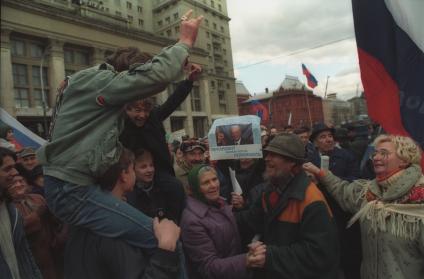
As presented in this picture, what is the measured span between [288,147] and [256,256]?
2.52 ft

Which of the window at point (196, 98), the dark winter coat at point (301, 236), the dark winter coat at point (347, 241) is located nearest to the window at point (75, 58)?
the window at point (196, 98)

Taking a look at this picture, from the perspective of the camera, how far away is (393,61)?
2.90 meters

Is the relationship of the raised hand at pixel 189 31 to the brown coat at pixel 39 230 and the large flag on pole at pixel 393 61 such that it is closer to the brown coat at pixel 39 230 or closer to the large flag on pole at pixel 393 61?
the large flag on pole at pixel 393 61

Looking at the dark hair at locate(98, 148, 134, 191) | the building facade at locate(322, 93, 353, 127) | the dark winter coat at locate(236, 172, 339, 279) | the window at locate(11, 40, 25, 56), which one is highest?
the window at locate(11, 40, 25, 56)

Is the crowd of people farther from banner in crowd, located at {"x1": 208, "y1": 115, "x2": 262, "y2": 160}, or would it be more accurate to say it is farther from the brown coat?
banner in crowd, located at {"x1": 208, "y1": 115, "x2": 262, "y2": 160}

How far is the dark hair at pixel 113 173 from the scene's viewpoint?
1.74 m

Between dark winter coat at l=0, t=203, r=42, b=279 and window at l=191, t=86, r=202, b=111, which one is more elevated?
window at l=191, t=86, r=202, b=111

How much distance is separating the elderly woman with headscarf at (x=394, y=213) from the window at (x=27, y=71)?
35.6 metres

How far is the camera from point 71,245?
Result: 5.77 ft

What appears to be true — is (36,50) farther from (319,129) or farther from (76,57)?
(319,129)

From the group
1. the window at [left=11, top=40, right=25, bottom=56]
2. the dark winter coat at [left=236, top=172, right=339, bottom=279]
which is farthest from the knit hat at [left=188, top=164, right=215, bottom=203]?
the window at [left=11, top=40, right=25, bottom=56]

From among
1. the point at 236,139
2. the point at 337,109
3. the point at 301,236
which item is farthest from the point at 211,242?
the point at 337,109

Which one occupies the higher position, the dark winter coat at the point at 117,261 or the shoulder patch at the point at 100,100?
the shoulder patch at the point at 100,100

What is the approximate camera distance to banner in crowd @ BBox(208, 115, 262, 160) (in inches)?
165
